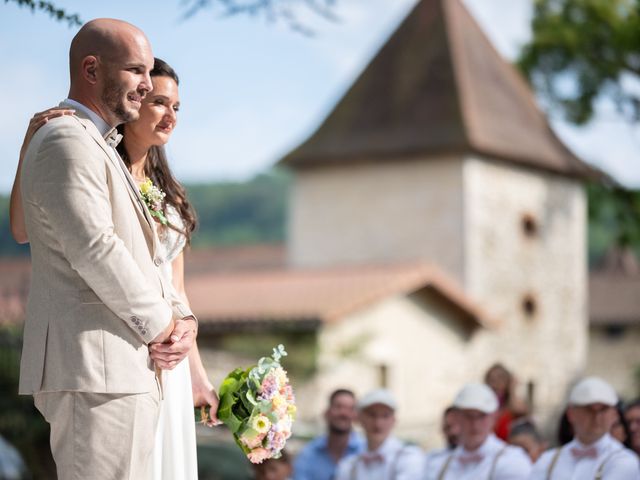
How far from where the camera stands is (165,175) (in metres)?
3.72

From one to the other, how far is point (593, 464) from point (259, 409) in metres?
3.15

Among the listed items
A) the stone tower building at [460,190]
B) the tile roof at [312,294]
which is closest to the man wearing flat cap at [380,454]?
the tile roof at [312,294]

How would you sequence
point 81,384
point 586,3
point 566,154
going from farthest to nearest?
point 566,154 < point 586,3 < point 81,384

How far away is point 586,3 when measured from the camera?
27.0m

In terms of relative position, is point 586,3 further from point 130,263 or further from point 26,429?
point 130,263

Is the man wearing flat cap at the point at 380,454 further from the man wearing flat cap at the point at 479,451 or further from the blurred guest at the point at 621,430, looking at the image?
the blurred guest at the point at 621,430

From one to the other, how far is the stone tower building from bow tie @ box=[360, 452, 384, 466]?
22.3 m

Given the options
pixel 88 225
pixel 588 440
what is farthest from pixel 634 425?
pixel 88 225

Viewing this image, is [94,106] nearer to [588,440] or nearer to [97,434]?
[97,434]

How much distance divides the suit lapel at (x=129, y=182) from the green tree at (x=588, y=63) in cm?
2146

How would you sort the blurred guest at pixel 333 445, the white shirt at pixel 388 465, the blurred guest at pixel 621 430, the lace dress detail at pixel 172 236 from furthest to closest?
the blurred guest at pixel 333 445, the white shirt at pixel 388 465, the blurred guest at pixel 621 430, the lace dress detail at pixel 172 236

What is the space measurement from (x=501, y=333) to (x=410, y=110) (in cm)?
606

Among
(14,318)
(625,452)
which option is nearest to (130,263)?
(625,452)

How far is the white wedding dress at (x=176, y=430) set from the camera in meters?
3.32
